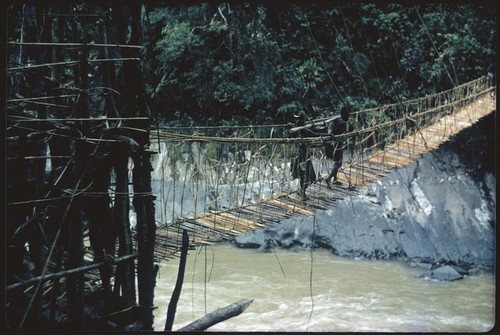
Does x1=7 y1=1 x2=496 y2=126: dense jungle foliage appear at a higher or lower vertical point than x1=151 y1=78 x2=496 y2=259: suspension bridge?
higher

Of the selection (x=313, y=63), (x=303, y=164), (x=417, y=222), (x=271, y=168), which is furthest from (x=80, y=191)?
(x=313, y=63)

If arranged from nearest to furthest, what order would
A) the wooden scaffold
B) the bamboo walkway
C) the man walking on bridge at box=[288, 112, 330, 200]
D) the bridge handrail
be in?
the wooden scaffold < the bridge handrail < the bamboo walkway < the man walking on bridge at box=[288, 112, 330, 200]

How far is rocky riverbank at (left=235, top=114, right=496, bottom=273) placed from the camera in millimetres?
6715

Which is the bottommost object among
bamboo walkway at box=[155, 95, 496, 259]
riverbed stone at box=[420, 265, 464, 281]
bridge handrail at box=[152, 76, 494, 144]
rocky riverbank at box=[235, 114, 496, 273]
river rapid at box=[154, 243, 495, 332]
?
river rapid at box=[154, 243, 495, 332]

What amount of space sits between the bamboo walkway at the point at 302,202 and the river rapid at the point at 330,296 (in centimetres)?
120

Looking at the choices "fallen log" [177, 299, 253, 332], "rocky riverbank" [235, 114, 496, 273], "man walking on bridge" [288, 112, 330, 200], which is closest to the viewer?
"fallen log" [177, 299, 253, 332]

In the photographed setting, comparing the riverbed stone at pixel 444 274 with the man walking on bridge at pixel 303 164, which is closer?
the man walking on bridge at pixel 303 164

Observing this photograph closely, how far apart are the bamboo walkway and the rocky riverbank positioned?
1967 millimetres

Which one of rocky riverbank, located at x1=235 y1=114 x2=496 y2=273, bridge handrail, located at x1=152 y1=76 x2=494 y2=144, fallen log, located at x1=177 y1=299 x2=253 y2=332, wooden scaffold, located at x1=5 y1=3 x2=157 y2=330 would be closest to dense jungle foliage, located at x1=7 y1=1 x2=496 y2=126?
bridge handrail, located at x1=152 y1=76 x2=494 y2=144

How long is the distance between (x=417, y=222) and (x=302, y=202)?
3.90 meters

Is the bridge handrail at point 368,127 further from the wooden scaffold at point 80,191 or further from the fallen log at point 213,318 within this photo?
the fallen log at point 213,318

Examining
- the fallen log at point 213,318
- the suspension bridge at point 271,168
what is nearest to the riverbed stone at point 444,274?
the suspension bridge at point 271,168

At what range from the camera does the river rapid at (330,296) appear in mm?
5188

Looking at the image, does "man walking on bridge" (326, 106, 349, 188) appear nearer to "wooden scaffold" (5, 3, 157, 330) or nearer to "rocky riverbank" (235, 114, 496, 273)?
"wooden scaffold" (5, 3, 157, 330)
